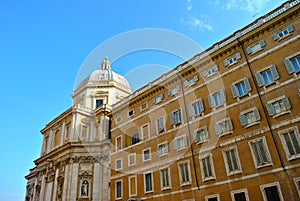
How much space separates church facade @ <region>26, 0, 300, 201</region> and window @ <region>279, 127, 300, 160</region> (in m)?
0.06

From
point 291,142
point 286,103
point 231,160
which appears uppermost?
point 286,103

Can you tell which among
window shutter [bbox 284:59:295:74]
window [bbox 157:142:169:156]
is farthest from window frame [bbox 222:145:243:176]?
A: window shutter [bbox 284:59:295:74]

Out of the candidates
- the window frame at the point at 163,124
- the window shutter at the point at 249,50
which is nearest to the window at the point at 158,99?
the window frame at the point at 163,124

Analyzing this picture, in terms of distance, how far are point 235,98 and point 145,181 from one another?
12.1m

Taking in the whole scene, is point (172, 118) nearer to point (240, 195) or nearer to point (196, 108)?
point (196, 108)

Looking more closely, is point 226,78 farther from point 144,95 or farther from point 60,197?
point 60,197

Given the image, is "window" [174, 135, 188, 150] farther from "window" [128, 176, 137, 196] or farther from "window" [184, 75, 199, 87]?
"window" [128, 176, 137, 196]

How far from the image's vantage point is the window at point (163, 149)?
23986 millimetres

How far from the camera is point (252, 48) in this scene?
2138 cm

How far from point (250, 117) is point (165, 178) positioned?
9.72 metres

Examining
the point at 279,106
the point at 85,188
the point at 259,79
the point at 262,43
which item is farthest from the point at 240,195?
the point at 85,188

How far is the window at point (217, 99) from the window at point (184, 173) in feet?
19.3

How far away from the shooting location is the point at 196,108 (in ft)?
76.7

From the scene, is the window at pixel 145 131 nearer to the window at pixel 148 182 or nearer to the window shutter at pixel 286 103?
the window at pixel 148 182
